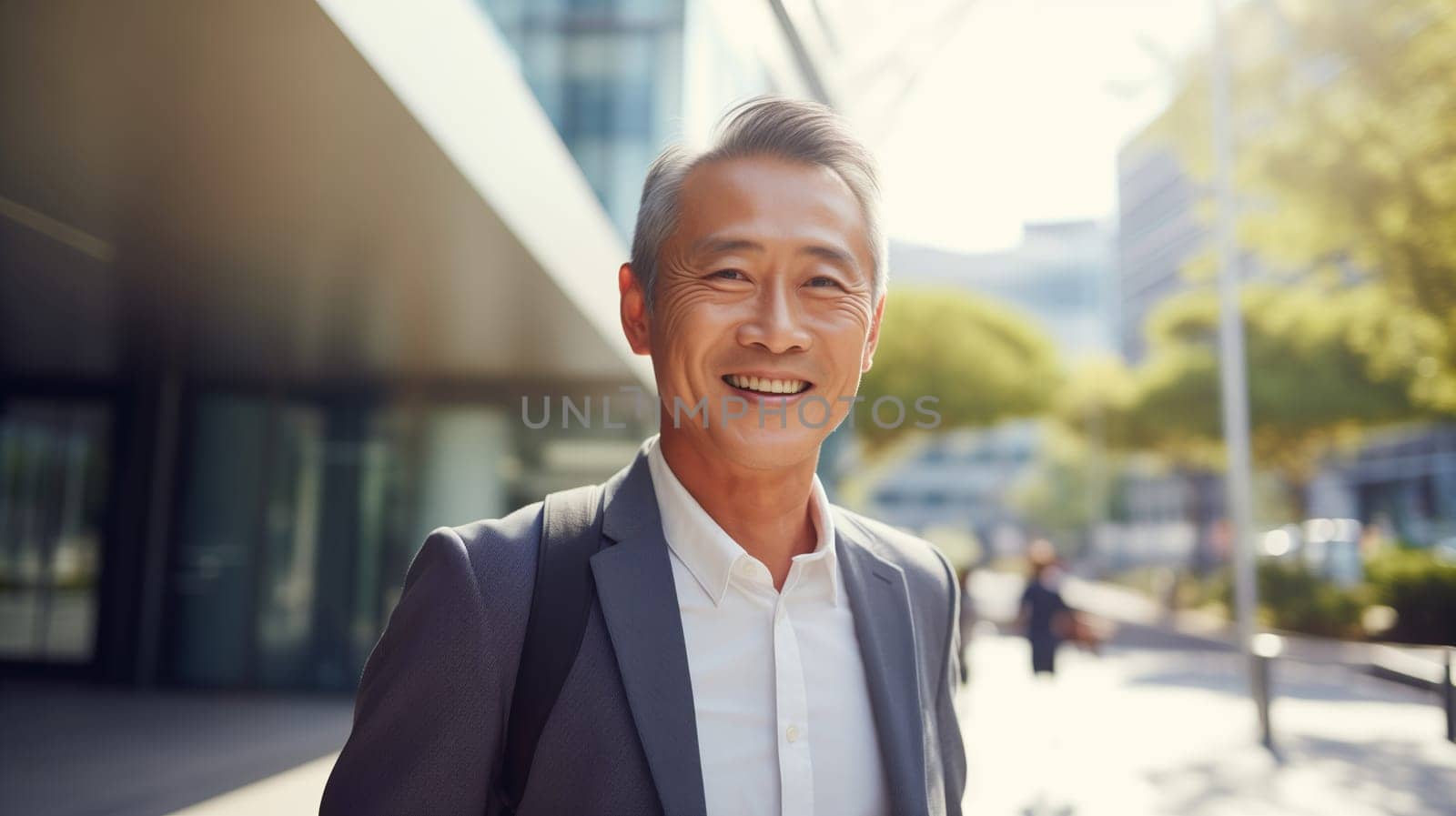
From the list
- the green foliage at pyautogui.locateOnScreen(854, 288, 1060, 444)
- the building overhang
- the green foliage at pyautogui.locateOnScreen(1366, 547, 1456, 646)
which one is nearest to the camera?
the building overhang

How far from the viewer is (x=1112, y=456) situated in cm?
2852

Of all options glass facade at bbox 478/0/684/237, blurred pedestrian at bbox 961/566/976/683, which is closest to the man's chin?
glass facade at bbox 478/0/684/237

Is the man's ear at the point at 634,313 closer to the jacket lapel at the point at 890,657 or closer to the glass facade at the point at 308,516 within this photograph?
the jacket lapel at the point at 890,657

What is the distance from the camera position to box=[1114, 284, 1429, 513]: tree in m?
17.8

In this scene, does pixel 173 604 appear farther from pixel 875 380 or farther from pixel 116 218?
pixel 875 380

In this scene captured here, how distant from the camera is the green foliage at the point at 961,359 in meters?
23.2

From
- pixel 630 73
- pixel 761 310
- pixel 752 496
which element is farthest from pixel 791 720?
pixel 630 73

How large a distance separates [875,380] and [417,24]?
19588mm

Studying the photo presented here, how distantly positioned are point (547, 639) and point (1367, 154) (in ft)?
37.3

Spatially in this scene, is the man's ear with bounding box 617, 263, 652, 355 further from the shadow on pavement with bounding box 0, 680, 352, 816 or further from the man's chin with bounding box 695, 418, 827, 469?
the shadow on pavement with bounding box 0, 680, 352, 816

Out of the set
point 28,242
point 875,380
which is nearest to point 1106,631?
point 875,380

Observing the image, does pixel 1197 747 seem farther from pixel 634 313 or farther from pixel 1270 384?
pixel 1270 384

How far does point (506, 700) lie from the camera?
1.38 meters

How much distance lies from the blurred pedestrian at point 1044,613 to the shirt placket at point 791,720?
9.55m
